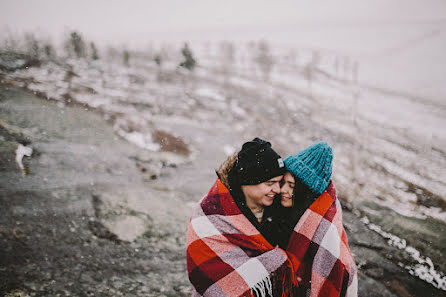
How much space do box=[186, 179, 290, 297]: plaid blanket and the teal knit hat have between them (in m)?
0.74

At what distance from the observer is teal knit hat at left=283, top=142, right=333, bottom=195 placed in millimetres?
2502

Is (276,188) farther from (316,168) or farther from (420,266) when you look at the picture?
(420,266)

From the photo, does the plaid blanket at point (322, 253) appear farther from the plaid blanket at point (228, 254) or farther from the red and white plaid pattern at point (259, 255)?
the plaid blanket at point (228, 254)

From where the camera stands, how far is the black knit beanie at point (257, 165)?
8.32ft

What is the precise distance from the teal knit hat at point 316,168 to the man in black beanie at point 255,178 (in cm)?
22

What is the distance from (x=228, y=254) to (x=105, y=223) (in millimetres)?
3994

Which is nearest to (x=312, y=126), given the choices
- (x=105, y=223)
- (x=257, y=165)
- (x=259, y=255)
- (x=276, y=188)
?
(x=105, y=223)

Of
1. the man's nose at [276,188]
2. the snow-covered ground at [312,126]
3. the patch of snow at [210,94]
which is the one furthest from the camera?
the patch of snow at [210,94]

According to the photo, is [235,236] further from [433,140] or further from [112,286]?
[433,140]

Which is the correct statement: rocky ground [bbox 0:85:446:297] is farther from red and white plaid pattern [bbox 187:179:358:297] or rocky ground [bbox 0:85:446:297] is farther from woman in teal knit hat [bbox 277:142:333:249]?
woman in teal knit hat [bbox 277:142:333:249]

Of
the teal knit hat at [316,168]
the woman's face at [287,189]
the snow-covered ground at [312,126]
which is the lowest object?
the snow-covered ground at [312,126]

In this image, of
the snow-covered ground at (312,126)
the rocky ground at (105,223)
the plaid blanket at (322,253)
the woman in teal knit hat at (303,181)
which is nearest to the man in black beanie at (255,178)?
the woman in teal knit hat at (303,181)

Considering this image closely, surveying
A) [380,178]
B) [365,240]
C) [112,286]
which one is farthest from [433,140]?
[112,286]

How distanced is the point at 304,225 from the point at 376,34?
148m
